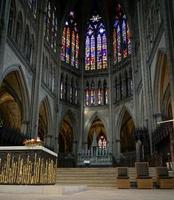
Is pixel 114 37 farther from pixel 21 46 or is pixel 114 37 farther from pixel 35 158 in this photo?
pixel 35 158

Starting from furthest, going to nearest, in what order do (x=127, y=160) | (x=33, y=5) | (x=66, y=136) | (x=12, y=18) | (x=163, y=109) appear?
(x=66, y=136) → (x=127, y=160) → (x=33, y=5) → (x=163, y=109) → (x=12, y=18)

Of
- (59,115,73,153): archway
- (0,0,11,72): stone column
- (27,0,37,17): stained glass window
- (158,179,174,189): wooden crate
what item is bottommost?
(158,179,174,189): wooden crate

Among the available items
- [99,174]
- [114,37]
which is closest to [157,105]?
[99,174]

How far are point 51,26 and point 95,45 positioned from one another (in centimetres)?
914

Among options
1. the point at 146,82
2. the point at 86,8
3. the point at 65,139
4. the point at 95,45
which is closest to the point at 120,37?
the point at 95,45

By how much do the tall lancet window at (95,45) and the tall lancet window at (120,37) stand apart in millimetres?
1875

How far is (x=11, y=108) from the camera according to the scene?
32625 mm

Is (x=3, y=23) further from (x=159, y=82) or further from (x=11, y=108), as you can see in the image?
(x=11, y=108)

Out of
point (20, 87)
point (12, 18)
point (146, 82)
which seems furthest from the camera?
point (146, 82)

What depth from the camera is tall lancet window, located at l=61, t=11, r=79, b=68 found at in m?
38.3

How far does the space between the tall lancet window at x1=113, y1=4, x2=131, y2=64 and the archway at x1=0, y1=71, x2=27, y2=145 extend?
1629 centimetres

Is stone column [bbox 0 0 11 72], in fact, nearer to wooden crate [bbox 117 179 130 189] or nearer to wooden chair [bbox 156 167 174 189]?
wooden crate [bbox 117 179 130 189]

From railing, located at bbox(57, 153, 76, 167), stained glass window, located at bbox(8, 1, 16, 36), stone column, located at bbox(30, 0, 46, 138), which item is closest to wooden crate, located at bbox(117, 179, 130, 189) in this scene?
stone column, located at bbox(30, 0, 46, 138)

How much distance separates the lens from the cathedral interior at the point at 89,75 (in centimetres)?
2191
